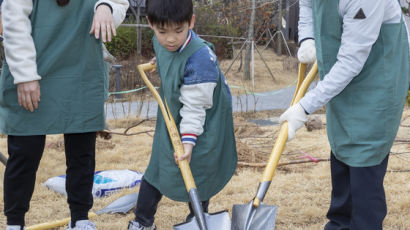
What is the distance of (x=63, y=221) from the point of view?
2.60 meters

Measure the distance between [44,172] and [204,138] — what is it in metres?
1.86

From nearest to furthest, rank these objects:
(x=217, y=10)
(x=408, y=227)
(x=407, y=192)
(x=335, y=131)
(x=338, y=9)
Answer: (x=338, y=9) → (x=335, y=131) → (x=408, y=227) → (x=407, y=192) → (x=217, y=10)

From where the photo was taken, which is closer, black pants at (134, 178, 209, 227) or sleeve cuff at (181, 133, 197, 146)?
sleeve cuff at (181, 133, 197, 146)

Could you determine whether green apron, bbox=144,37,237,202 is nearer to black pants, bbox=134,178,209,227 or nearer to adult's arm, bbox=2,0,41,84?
black pants, bbox=134,178,209,227

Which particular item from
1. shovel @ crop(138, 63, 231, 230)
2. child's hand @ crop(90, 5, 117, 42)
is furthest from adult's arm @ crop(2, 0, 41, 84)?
shovel @ crop(138, 63, 231, 230)

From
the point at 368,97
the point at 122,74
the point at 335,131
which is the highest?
the point at 368,97

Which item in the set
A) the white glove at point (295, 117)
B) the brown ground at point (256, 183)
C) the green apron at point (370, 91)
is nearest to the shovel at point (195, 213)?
the white glove at point (295, 117)

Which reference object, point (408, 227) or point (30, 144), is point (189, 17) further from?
point (408, 227)

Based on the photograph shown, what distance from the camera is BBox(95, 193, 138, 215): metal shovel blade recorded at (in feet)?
9.12

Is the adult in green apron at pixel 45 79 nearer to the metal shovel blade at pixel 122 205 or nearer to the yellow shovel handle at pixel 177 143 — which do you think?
the yellow shovel handle at pixel 177 143

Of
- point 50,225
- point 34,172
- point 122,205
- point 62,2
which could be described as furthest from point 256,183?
point 62,2

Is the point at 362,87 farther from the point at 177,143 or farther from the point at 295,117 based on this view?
the point at 177,143

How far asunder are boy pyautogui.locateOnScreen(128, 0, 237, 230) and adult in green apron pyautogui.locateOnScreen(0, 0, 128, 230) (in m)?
0.27

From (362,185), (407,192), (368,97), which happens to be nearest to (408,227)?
(407,192)
